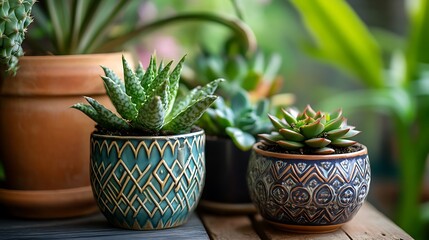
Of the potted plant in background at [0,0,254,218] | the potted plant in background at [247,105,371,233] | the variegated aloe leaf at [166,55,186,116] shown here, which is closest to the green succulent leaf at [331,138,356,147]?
the potted plant in background at [247,105,371,233]

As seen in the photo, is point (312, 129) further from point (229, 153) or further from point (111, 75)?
point (111, 75)

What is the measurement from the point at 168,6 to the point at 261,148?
1.07m

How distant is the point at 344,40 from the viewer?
1.56 metres

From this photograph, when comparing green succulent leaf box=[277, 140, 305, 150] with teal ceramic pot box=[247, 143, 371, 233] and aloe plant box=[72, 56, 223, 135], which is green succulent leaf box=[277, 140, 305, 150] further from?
aloe plant box=[72, 56, 223, 135]

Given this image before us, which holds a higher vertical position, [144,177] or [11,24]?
[11,24]

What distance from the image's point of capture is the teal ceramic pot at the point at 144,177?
2.76ft

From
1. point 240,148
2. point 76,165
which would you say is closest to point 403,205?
point 240,148

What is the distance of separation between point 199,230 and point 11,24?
40 cm

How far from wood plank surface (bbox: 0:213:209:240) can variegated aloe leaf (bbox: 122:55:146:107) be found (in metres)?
0.19

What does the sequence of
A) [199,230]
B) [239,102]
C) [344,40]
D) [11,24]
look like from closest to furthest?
[11,24] < [199,230] < [239,102] < [344,40]

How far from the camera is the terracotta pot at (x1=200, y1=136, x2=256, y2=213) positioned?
0.99 metres

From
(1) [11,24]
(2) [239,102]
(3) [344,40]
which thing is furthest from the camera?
(3) [344,40]

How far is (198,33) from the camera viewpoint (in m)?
1.98

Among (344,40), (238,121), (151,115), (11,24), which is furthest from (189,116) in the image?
(344,40)
